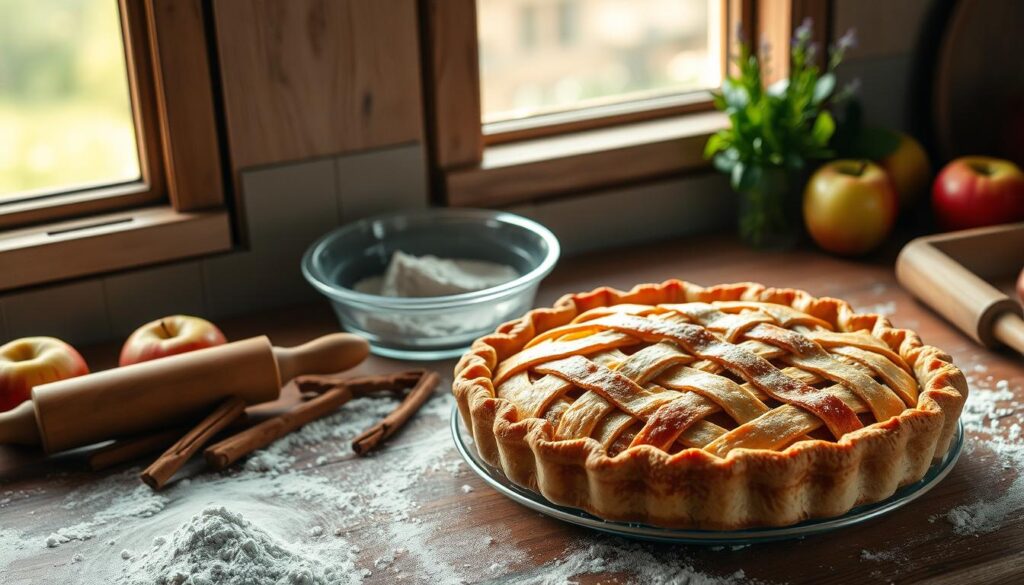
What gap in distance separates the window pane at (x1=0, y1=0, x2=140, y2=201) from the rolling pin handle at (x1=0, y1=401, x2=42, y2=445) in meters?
0.39

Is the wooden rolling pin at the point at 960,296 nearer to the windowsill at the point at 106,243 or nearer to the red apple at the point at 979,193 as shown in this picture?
the red apple at the point at 979,193

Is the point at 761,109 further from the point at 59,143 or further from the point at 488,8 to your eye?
the point at 59,143

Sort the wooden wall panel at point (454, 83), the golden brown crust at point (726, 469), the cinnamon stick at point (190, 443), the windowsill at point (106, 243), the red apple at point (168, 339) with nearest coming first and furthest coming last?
the golden brown crust at point (726, 469)
the cinnamon stick at point (190, 443)
the red apple at point (168, 339)
the windowsill at point (106, 243)
the wooden wall panel at point (454, 83)

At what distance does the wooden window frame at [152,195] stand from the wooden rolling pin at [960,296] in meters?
0.90

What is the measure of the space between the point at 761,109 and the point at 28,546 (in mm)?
1114

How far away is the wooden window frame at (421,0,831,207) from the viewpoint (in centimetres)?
154

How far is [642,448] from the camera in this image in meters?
0.94

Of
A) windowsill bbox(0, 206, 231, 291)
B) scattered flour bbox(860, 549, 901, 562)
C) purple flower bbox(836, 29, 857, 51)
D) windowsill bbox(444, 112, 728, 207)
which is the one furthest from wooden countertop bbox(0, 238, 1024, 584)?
purple flower bbox(836, 29, 857, 51)

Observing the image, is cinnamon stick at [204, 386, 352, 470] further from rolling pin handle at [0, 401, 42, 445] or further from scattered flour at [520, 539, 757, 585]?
scattered flour at [520, 539, 757, 585]

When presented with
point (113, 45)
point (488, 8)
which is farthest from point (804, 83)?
point (113, 45)

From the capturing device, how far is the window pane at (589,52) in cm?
→ 165

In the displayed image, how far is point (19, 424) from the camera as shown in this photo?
3.75 feet

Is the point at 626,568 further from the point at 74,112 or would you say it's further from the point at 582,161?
the point at 74,112

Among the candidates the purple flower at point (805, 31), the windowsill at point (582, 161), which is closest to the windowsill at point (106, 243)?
the windowsill at point (582, 161)
